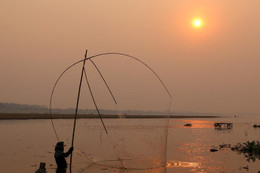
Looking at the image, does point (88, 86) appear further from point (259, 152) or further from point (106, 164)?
point (259, 152)

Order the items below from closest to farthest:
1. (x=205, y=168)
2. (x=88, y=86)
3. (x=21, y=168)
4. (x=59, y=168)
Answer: (x=59, y=168) < (x=88, y=86) < (x=21, y=168) < (x=205, y=168)

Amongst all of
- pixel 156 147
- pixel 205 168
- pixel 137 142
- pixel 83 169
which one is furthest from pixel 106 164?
pixel 205 168

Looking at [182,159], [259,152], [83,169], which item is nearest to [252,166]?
[182,159]

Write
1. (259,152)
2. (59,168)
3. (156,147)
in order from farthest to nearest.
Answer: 1. (259,152)
2. (156,147)
3. (59,168)

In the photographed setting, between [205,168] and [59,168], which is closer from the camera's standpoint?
[59,168]

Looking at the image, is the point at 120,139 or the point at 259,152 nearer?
the point at 120,139

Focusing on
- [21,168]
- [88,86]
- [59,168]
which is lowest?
[21,168]

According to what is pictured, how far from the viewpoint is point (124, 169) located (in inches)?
612

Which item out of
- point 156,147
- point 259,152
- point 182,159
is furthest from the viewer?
point 259,152

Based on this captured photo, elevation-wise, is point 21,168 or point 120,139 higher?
point 120,139

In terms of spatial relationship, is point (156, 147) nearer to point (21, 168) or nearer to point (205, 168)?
point (205, 168)

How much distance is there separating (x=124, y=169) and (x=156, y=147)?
2.25 m

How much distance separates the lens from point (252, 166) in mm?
17672

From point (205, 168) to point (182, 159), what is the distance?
3590mm
